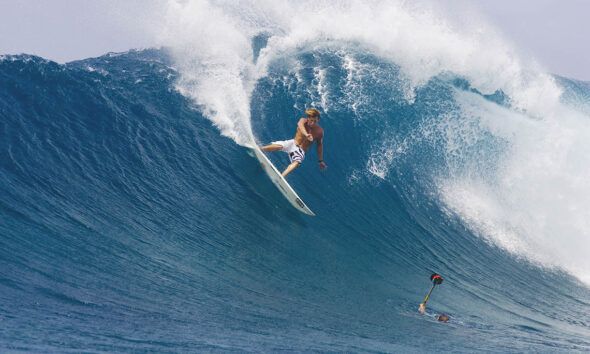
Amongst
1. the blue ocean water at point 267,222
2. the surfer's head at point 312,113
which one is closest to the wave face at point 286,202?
the blue ocean water at point 267,222

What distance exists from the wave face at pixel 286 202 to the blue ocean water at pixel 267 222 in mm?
40

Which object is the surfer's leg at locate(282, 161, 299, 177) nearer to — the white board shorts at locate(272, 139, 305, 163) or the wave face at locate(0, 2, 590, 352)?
the white board shorts at locate(272, 139, 305, 163)

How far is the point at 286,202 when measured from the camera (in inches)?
378

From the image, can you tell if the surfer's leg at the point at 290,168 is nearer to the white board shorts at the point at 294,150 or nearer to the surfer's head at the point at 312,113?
the white board shorts at the point at 294,150

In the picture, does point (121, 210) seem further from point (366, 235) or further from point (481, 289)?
point (481, 289)

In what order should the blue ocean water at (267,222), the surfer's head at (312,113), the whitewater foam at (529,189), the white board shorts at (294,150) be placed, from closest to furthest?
the blue ocean water at (267,222)
the surfer's head at (312,113)
the white board shorts at (294,150)
the whitewater foam at (529,189)

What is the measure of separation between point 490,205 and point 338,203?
17.1 ft

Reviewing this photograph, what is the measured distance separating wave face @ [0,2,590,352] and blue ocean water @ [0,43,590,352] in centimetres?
4

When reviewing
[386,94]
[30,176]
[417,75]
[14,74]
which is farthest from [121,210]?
[417,75]

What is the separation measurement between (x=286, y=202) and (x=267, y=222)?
1.05 metres

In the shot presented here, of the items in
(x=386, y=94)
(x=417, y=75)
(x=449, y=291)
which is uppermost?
(x=417, y=75)

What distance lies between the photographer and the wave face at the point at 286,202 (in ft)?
16.3

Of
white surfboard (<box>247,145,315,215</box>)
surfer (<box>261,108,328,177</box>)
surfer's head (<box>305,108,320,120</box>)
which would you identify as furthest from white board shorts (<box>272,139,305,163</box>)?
surfer's head (<box>305,108,320,120</box>)

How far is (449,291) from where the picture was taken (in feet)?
27.4
